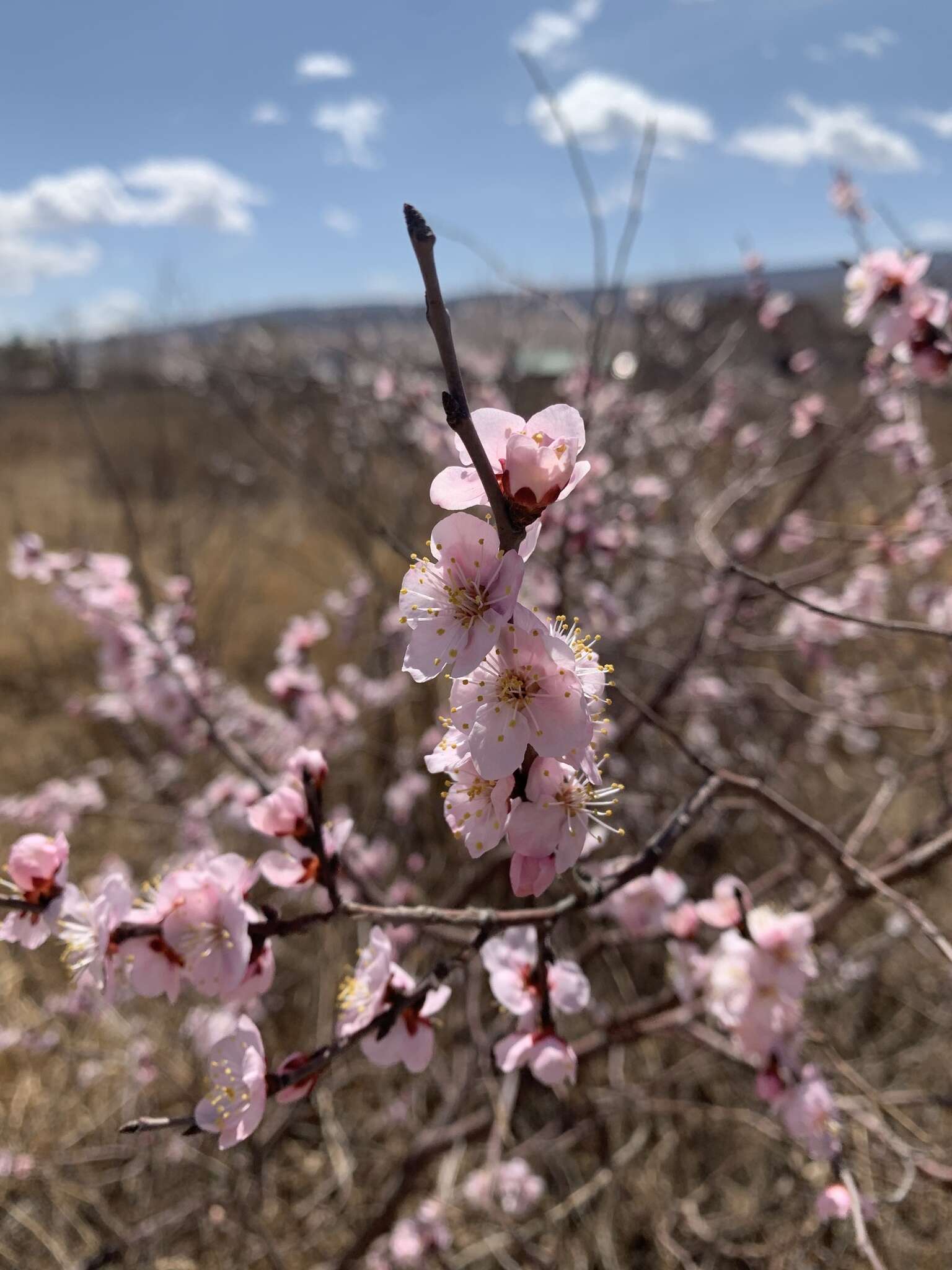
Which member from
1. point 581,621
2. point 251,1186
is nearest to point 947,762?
point 581,621

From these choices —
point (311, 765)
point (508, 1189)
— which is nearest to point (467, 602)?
point (311, 765)

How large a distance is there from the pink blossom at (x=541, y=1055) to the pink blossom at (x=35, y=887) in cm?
55

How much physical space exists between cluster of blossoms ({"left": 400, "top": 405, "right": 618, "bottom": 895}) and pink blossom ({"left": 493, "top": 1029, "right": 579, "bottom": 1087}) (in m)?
0.33

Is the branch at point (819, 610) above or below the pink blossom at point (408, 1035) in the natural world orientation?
above

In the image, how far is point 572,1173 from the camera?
8.04 ft

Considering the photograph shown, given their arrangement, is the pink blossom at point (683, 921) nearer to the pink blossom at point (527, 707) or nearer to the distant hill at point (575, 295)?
the pink blossom at point (527, 707)

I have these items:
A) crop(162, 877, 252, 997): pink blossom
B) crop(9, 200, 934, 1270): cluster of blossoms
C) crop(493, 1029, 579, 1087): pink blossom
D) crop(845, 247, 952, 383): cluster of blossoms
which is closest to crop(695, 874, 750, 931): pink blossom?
crop(9, 200, 934, 1270): cluster of blossoms

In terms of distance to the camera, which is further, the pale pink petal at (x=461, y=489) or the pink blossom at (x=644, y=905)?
the pink blossom at (x=644, y=905)

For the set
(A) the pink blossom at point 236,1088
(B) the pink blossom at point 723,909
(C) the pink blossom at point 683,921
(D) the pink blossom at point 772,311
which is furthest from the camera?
(D) the pink blossom at point 772,311

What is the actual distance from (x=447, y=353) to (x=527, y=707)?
29 centimetres

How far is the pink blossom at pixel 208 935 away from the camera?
2.79 ft

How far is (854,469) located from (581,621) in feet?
10.6

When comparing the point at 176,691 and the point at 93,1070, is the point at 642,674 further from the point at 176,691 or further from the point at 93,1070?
the point at 93,1070

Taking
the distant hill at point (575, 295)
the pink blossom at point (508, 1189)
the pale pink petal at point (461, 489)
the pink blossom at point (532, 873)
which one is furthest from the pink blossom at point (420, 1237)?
the distant hill at point (575, 295)
